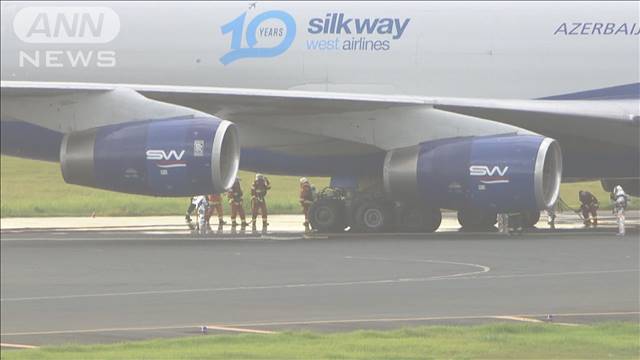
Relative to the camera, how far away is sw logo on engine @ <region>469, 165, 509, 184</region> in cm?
2616

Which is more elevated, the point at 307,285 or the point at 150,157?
the point at 150,157

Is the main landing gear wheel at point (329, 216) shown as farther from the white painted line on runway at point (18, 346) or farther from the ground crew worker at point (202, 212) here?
the white painted line on runway at point (18, 346)

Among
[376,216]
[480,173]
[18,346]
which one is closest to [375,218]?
[376,216]

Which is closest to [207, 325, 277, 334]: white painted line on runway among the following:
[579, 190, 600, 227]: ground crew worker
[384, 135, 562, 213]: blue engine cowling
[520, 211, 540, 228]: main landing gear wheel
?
[384, 135, 562, 213]: blue engine cowling

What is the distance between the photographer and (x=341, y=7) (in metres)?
29.0

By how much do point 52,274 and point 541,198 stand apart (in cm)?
945

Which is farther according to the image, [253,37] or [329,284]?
[253,37]

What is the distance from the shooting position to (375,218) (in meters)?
29.2

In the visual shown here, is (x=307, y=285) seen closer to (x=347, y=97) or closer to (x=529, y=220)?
(x=347, y=97)

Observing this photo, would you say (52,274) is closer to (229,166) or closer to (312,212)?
(229,166)

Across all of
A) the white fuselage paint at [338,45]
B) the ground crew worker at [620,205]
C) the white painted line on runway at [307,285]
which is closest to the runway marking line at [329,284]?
the white painted line on runway at [307,285]

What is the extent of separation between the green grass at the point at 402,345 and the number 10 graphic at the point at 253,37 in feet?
48.7

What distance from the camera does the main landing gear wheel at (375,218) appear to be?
29172mm

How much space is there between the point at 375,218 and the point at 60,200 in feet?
38.5
